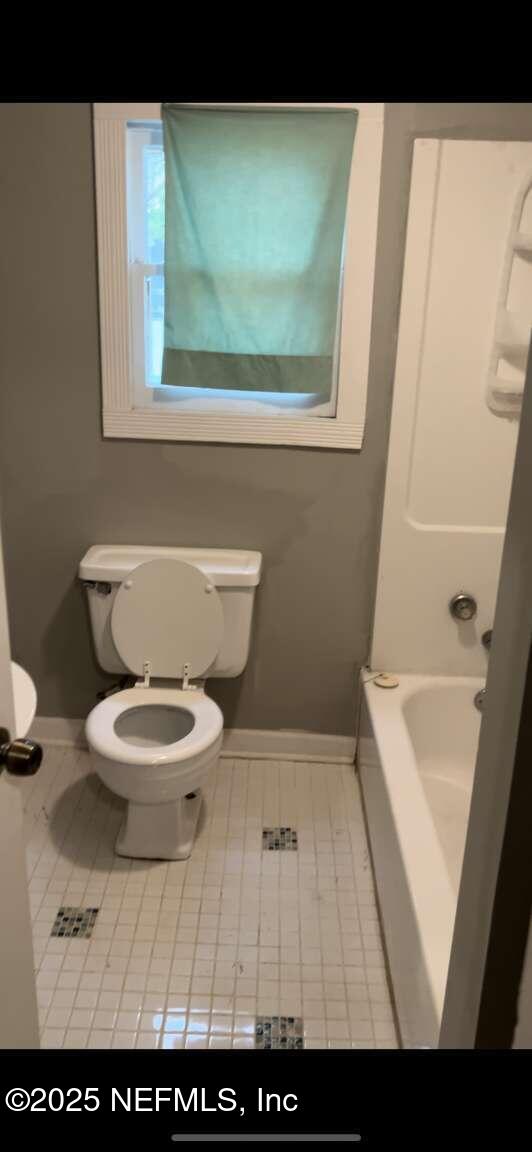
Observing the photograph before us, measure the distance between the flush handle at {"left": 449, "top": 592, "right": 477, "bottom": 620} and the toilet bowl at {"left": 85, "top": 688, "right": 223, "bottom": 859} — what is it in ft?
2.56

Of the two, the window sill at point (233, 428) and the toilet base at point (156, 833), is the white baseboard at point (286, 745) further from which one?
the window sill at point (233, 428)

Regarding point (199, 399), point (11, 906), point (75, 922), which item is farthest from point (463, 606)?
point (11, 906)

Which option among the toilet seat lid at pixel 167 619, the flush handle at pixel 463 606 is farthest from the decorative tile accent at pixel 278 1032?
the flush handle at pixel 463 606

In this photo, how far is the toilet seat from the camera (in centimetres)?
190

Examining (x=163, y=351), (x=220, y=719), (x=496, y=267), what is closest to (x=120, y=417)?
(x=163, y=351)

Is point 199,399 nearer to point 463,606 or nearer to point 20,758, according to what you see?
point 463,606

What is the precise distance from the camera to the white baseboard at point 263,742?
2607 millimetres

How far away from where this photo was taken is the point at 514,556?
69 cm

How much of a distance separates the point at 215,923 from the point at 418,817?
0.57m

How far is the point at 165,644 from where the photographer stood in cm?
226

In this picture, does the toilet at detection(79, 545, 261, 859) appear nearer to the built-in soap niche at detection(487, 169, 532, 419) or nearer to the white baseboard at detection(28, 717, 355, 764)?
the white baseboard at detection(28, 717, 355, 764)

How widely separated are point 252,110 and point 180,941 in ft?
6.64

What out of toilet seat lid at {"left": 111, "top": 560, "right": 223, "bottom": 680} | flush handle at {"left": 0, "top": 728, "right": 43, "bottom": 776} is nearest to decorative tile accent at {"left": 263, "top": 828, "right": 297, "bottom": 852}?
toilet seat lid at {"left": 111, "top": 560, "right": 223, "bottom": 680}
